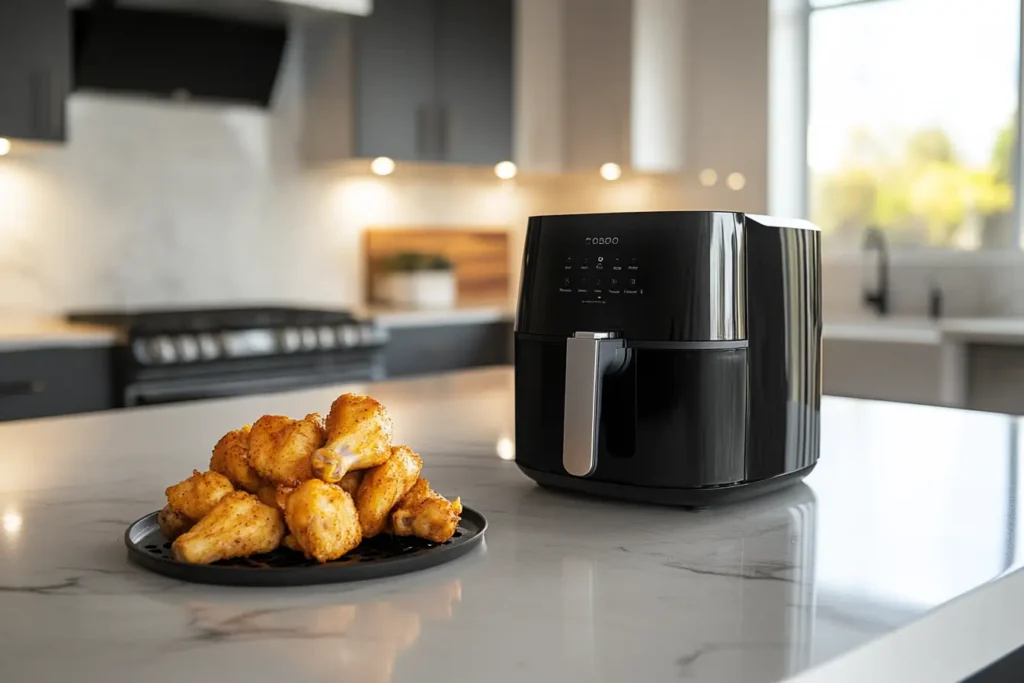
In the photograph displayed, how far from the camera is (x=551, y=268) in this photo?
3.60 feet

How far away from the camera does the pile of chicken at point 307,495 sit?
808 millimetres

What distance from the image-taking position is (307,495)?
0.81 m

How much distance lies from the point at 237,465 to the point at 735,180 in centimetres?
362

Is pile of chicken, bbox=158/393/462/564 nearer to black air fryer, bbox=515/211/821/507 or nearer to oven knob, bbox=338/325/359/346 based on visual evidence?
black air fryer, bbox=515/211/821/507

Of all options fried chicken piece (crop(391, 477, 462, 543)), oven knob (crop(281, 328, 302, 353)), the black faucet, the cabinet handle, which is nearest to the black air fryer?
fried chicken piece (crop(391, 477, 462, 543))

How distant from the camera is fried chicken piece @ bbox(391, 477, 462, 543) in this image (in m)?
0.86

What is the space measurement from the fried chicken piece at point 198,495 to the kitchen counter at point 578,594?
56 mm

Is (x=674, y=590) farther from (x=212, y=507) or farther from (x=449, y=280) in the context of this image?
(x=449, y=280)

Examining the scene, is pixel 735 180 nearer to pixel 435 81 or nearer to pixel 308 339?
pixel 435 81

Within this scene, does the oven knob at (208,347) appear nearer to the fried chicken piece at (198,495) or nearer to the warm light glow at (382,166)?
the warm light glow at (382,166)

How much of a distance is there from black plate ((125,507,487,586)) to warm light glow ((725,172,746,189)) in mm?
3532

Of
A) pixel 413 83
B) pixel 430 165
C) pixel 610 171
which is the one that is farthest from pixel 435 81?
pixel 610 171

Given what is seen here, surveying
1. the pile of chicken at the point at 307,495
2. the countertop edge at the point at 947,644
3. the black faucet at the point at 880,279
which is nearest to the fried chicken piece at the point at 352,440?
the pile of chicken at the point at 307,495

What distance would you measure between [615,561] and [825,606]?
0.18 m
